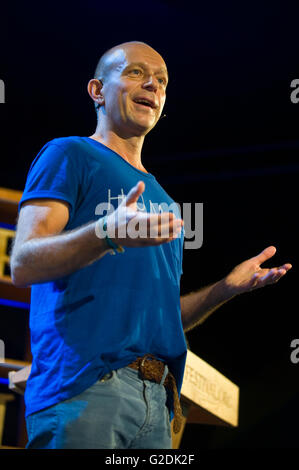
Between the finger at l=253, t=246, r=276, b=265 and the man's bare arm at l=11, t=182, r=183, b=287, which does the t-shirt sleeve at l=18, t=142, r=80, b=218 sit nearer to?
the man's bare arm at l=11, t=182, r=183, b=287

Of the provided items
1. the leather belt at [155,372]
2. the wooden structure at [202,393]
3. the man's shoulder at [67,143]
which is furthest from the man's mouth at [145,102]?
the wooden structure at [202,393]

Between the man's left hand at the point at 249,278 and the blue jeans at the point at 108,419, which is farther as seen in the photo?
the man's left hand at the point at 249,278

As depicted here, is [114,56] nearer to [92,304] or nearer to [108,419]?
[92,304]

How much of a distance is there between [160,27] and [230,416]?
98.7 inches

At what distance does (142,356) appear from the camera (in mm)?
1255

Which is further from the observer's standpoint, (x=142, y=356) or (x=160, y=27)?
(x=160, y=27)

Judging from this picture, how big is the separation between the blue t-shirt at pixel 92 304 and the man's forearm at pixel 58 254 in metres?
0.09

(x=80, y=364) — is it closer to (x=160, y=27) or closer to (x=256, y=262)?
(x=256, y=262)

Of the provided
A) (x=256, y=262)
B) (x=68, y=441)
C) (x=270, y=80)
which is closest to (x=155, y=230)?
(x=68, y=441)

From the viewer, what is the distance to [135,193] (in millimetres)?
1071

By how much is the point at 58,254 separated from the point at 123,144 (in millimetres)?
527

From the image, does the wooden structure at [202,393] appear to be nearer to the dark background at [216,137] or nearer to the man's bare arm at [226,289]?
the man's bare arm at [226,289]

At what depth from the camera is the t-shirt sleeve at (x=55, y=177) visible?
127cm

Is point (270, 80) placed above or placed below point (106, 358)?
above
